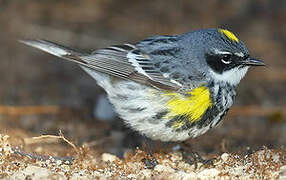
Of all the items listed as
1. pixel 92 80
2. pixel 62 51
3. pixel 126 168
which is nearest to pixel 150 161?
pixel 126 168

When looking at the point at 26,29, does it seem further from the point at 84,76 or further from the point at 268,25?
the point at 268,25

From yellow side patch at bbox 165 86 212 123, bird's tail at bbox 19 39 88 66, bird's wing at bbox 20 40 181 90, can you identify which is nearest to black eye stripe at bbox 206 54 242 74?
yellow side patch at bbox 165 86 212 123

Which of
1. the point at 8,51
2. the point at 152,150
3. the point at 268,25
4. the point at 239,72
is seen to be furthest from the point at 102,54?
the point at 268,25

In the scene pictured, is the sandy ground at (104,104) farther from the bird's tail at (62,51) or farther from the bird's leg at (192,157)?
the bird's tail at (62,51)

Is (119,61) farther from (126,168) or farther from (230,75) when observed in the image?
(126,168)

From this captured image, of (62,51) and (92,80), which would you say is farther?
(92,80)

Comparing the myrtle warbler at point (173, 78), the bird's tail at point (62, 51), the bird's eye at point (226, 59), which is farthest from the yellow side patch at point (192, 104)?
the bird's tail at point (62, 51)

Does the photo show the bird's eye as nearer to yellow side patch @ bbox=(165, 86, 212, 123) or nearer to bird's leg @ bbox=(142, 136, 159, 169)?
yellow side patch @ bbox=(165, 86, 212, 123)

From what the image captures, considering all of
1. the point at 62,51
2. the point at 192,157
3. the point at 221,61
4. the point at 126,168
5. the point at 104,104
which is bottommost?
the point at 104,104
